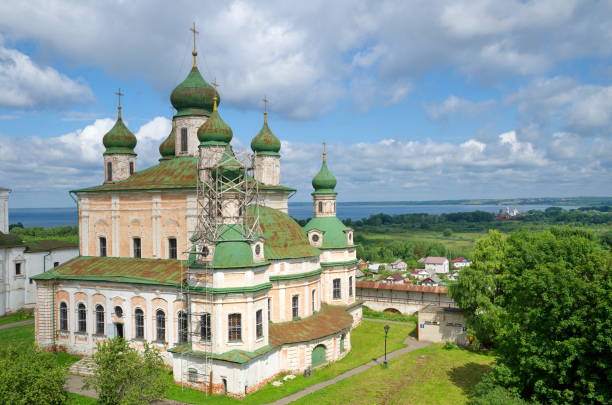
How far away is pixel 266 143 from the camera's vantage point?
132 feet

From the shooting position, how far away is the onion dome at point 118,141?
38.7 metres

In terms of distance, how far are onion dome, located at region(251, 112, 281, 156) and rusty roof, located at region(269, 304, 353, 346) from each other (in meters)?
13.8

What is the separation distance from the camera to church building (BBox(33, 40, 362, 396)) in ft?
85.1

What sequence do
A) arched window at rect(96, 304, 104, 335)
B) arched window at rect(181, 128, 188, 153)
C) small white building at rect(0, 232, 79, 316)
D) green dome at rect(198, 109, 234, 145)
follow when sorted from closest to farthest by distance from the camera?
1. green dome at rect(198, 109, 234, 145)
2. arched window at rect(96, 304, 104, 335)
3. arched window at rect(181, 128, 188, 153)
4. small white building at rect(0, 232, 79, 316)

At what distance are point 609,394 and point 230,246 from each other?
18.0 m

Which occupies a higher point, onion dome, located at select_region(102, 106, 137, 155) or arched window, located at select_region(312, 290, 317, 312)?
onion dome, located at select_region(102, 106, 137, 155)

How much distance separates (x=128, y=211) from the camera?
113 feet

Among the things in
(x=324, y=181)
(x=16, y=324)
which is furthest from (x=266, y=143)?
(x=16, y=324)

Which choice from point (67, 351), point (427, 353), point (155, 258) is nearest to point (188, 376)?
point (155, 258)

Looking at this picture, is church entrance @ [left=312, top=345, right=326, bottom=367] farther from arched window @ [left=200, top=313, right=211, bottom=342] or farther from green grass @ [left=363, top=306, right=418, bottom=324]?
green grass @ [left=363, top=306, right=418, bottom=324]

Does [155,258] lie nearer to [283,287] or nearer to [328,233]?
[283,287]

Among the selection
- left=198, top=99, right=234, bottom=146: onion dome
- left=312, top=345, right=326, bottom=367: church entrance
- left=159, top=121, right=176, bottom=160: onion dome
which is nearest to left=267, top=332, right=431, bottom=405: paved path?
left=312, top=345, right=326, bottom=367: church entrance

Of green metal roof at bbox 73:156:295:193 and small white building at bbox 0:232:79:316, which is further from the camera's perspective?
small white building at bbox 0:232:79:316

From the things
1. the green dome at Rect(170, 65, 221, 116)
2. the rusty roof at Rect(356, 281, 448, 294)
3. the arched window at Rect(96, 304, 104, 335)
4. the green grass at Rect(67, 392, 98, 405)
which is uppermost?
the green dome at Rect(170, 65, 221, 116)
